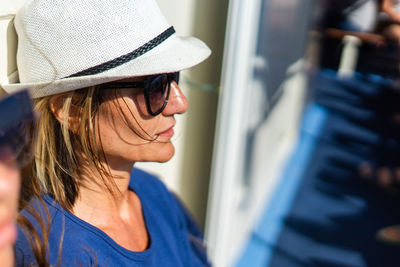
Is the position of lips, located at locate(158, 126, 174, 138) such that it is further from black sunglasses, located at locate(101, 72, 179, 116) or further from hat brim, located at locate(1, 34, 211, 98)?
hat brim, located at locate(1, 34, 211, 98)

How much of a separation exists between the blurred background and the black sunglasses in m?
0.36

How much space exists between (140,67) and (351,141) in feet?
16.1

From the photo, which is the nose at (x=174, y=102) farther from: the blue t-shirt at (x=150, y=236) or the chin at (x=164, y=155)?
the blue t-shirt at (x=150, y=236)

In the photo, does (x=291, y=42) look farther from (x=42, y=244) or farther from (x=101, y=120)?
(x=42, y=244)

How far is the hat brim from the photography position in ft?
3.44

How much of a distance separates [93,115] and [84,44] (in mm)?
197

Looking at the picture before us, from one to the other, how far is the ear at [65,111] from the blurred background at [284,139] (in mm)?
201

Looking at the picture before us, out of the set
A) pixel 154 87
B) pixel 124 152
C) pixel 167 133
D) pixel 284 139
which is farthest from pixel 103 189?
pixel 284 139

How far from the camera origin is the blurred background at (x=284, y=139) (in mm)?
2109

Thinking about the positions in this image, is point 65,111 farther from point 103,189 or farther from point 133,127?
point 103,189

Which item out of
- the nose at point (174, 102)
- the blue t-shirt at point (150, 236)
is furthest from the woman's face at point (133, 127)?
the blue t-shirt at point (150, 236)

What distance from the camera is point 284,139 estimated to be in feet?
15.7

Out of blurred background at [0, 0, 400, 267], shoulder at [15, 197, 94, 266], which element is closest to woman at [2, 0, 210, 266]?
shoulder at [15, 197, 94, 266]

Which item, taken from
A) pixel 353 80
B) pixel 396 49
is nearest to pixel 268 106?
pixel 396 49
